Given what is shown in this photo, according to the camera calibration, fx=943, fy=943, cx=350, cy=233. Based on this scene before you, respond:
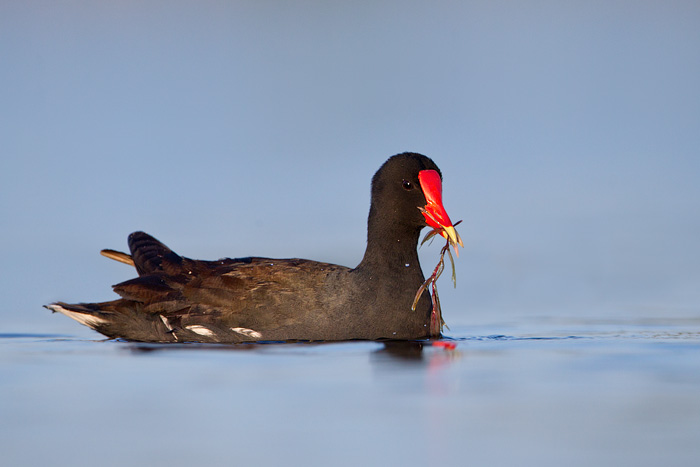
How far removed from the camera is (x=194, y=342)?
28.8 feet

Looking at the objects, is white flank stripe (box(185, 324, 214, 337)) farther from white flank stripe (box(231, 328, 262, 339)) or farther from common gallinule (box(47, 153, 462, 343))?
white flank stripe (box(231, 328, 262, 339))

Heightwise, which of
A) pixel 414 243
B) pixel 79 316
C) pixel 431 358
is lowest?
pixel 431 358

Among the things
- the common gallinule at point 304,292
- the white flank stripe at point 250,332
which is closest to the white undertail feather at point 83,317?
the common gallinule at point 304,292

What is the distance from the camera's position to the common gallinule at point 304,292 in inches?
334

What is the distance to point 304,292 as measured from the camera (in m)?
8.58

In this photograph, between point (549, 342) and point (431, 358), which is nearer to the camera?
point (431, 358)

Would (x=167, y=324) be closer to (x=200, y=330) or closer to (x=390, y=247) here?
(x=200, y=330)

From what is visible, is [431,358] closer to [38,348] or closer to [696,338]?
[696,338]

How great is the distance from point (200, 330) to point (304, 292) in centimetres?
105

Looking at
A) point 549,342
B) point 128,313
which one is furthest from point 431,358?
point 128,313

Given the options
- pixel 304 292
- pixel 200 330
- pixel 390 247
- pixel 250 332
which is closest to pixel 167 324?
pixel 200 330

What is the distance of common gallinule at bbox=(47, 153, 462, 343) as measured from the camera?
8.48 meters

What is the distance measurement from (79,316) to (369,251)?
9.62 feet

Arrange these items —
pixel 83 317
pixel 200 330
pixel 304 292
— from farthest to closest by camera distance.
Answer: pixel 83 317 → pixel 200 330 → pixel 304 292
